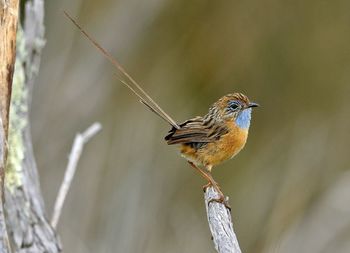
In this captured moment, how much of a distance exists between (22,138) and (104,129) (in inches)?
139

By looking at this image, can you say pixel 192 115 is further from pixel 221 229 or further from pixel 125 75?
pixel 221 229

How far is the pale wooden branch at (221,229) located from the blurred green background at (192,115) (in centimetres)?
233

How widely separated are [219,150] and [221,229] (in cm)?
120

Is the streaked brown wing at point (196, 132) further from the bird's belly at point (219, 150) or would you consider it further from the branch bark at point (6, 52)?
the branch bark at point (6, 52)

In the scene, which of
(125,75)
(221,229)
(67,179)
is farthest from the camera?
(67,179)

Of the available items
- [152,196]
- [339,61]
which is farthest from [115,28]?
[339,61]

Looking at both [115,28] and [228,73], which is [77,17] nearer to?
[115,28]

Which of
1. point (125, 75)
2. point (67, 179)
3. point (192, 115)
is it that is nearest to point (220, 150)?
point (67, 179)

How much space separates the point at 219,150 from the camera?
4.43m

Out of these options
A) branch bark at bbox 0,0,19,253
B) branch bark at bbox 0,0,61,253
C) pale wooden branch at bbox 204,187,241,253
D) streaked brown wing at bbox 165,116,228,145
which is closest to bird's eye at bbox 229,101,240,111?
streaked brown wing at bbox 165,116,228,145

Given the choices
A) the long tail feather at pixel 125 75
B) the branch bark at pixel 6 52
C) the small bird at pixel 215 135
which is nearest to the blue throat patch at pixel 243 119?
the small bird at pixel 215 135

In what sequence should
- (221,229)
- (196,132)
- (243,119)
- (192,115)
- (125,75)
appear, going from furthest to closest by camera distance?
(192,115) → (243,119) → (196,132) → (125,75) → (221,229)

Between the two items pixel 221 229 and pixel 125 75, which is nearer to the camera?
pixel 221 229

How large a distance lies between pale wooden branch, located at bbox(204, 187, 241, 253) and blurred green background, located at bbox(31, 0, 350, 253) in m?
2.33
